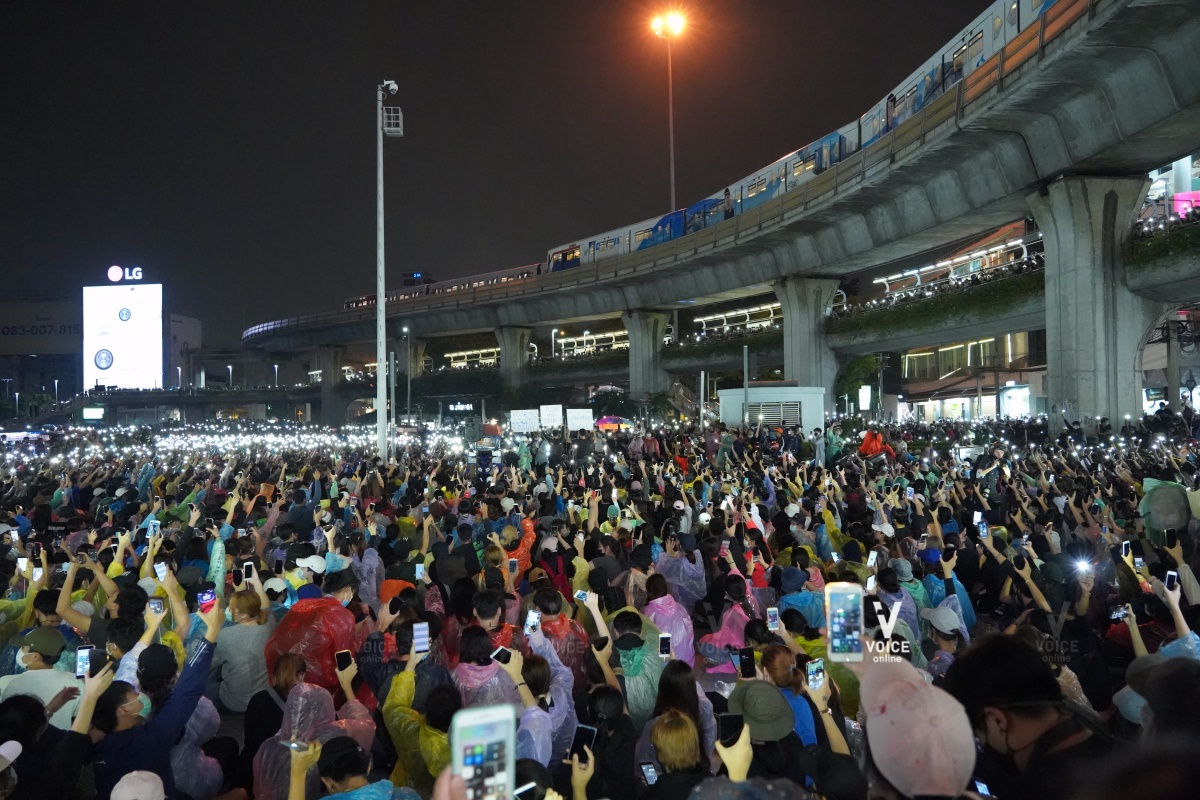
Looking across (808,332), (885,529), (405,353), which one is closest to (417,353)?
(405,353)

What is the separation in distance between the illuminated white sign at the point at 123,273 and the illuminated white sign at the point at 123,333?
6.47m

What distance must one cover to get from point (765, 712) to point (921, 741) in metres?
2.00

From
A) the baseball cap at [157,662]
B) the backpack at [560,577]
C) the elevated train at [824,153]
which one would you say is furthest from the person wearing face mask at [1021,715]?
the elevated train at [824,153]

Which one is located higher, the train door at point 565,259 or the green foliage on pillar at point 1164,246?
the train door at point 565,259

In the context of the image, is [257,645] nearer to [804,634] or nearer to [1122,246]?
[804,634]

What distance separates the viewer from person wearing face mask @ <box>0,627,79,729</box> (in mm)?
4410

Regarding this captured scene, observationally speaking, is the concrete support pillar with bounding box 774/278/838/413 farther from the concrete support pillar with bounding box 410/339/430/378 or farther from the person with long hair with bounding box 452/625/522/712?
the concrete support pillar with bounding box 410/339/430/378

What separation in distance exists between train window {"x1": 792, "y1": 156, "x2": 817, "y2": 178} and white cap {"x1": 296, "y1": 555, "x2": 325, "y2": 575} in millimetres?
30629

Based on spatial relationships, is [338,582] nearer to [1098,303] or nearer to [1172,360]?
[1098,303]

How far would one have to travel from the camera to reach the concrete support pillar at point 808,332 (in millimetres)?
36844

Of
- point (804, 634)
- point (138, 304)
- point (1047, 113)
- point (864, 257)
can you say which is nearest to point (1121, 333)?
point (1047, 113)

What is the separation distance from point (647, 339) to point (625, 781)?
43896 mm

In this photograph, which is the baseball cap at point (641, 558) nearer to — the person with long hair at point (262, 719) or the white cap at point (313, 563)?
the white cap at point (313, 563)

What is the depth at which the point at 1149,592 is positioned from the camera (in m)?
6.42
